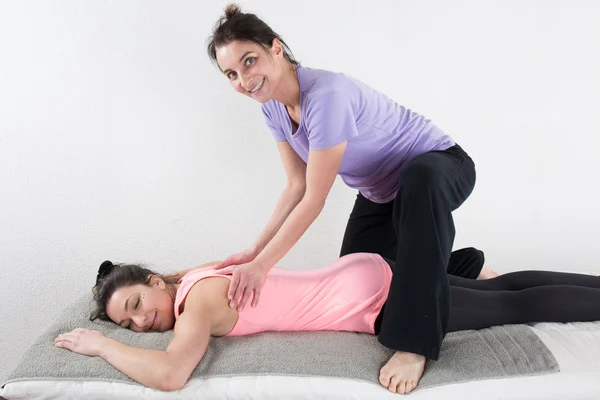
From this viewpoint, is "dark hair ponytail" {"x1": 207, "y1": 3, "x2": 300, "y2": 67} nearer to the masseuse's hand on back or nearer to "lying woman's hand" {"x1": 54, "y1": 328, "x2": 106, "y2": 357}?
the masseuse's hand on back

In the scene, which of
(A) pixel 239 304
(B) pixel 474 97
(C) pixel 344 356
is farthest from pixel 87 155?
(B) pixel 474 97

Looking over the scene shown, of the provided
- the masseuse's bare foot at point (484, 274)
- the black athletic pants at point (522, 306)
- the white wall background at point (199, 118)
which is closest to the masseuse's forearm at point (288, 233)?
the black athletic pants at point (522, 306)

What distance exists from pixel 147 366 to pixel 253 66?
0.80 m

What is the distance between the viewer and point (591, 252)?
276 centimetres

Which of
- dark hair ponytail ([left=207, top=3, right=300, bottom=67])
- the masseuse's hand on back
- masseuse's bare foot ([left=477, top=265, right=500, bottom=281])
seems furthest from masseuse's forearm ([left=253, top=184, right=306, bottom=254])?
masseuse's bare foot ([left=477, top=265, right=500, bottom=281])

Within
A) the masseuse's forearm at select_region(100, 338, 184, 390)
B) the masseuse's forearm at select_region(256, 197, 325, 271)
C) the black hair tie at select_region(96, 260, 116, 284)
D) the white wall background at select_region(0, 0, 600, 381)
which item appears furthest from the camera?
the white wall background at select_region(0, 0, 600, 381)

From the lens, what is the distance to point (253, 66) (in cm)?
162

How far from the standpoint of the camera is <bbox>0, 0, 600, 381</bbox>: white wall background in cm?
237

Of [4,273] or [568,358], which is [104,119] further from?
[568,358]

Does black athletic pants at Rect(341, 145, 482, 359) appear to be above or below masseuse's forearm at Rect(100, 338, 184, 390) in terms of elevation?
above

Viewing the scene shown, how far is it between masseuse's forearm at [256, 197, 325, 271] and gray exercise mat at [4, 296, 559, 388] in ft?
0.75

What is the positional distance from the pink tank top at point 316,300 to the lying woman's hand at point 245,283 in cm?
6

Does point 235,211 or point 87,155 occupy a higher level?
point 87,155

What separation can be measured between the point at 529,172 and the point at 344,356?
150 cm
